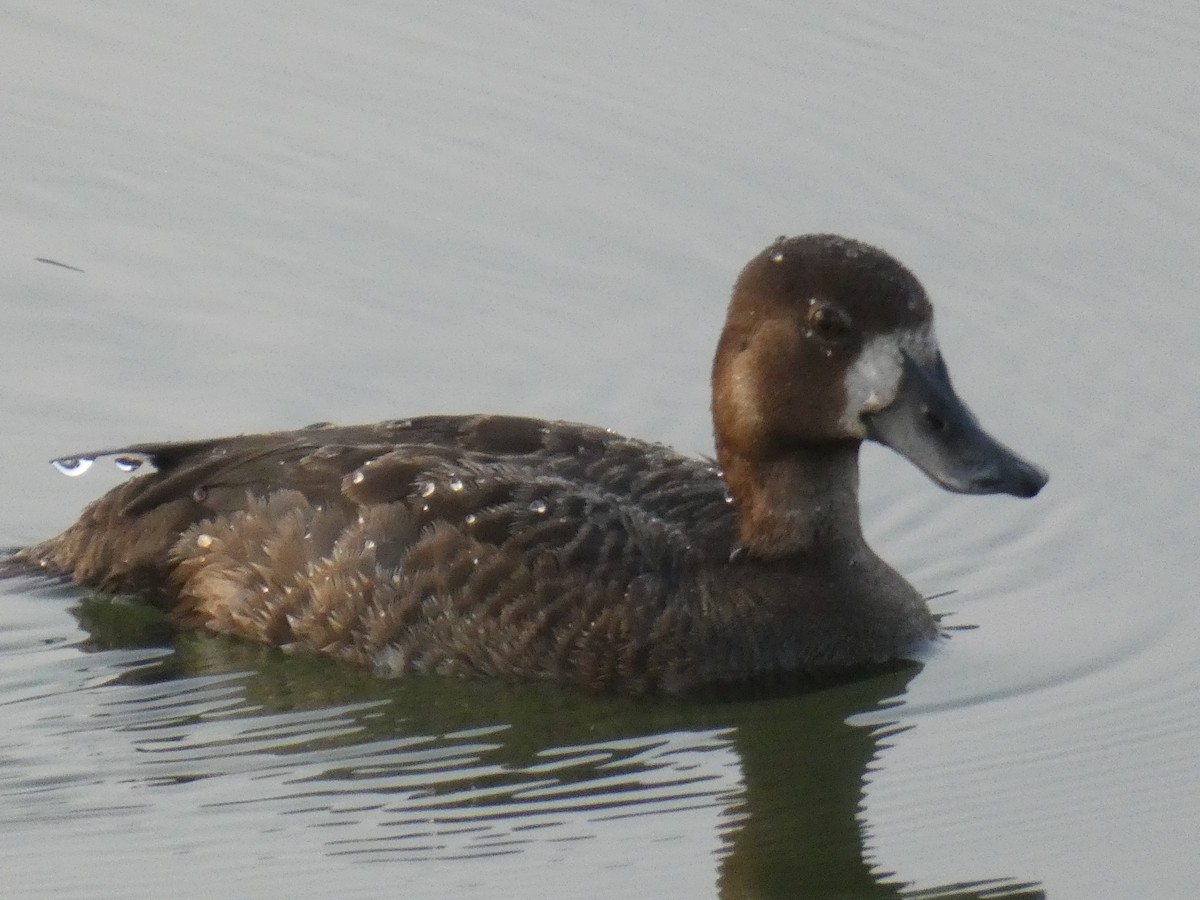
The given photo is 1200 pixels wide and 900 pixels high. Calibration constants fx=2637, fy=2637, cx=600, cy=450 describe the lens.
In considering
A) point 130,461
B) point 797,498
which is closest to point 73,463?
point 130,461

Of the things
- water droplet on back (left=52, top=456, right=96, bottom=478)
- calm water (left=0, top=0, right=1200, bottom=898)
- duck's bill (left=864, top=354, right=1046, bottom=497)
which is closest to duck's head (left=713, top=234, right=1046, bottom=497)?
duck's bill (left=864, top=354, right=1046, bottom=497)

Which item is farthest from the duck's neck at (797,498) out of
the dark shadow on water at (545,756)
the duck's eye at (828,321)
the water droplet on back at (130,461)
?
the water droplet on back at (130,461)

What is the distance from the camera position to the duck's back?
27.4 feet

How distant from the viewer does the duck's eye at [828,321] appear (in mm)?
8375

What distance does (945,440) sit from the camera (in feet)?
27.6

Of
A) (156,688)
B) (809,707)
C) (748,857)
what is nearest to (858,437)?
(809,707)

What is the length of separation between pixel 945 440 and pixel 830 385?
16.0 inches

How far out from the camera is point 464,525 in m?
8.47

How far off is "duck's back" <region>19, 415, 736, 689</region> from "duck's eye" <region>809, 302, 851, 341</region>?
76 centimetres

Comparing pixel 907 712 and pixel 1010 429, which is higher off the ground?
pixel 1010 429

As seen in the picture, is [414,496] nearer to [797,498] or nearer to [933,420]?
[797,498]

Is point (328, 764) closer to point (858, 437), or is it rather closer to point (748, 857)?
point (748, 857)

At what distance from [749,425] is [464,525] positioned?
99 centimetres

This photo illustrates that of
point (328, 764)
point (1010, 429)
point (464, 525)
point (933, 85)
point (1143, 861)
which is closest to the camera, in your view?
point (1143, 861)
